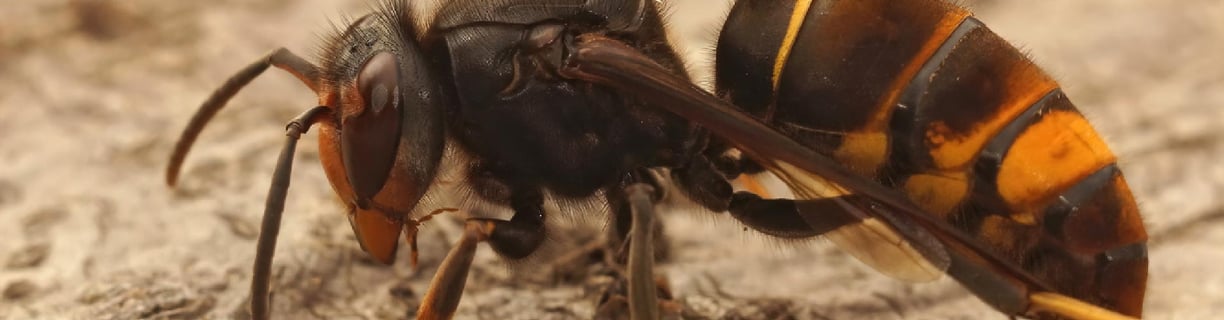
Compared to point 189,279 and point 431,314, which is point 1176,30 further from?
point 189,279

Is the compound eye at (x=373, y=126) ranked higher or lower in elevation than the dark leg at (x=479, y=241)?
higher

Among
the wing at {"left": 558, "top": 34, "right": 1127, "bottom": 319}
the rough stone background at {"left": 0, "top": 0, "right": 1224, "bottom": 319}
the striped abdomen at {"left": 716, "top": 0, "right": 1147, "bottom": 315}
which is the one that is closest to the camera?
the wing at {"left": 558, "top": 34, "right": 1127, "bottom": 319}

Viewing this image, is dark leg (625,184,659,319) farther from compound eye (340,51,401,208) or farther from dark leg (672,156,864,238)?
compound eye (340,51,401,208)

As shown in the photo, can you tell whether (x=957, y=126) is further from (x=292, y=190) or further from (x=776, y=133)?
(x=292, y=190)

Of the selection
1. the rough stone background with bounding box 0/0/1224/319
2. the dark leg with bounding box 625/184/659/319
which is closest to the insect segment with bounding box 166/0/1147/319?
the dark leg with bounding box 625/184/659/319

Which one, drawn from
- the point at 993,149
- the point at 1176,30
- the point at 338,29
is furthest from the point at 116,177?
the point at 1176,30

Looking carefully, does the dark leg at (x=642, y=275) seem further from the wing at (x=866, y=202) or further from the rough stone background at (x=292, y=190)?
the rough stone background at (x=292, y=190)

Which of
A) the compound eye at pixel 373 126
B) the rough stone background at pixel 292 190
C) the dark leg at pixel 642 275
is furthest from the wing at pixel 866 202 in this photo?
the rough stone background at pixel 292 190
